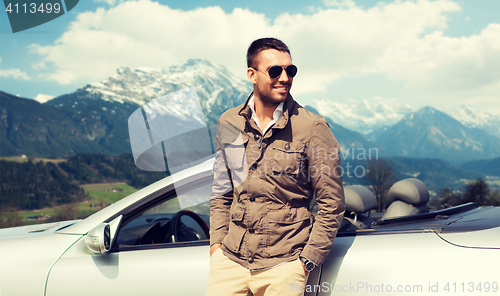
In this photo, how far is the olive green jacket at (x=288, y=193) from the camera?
160cm

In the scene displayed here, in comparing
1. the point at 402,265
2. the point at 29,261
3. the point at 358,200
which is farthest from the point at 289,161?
the point at 29,261

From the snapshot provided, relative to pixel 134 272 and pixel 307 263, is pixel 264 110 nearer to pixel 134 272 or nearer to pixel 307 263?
pixel 307 263

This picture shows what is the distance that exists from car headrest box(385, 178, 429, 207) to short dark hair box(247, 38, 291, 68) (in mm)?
1473

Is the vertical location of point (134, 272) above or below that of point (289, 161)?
below

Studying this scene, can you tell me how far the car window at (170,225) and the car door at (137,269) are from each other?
17 millimetres

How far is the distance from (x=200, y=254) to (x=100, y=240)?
0.53 metres

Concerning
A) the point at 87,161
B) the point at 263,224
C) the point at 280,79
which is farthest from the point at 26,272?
the point at 87,161

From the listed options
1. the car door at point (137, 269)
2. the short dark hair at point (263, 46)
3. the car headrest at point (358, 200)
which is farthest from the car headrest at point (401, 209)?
the short dark hair at point (263, 46)

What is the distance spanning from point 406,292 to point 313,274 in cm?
43

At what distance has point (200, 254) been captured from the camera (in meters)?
1.99

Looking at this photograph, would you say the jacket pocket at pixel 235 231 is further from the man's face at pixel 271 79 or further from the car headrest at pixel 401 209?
the car headrest at pixel 401 209

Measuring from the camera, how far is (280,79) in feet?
5.59

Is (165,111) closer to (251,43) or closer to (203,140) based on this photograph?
(203,140)

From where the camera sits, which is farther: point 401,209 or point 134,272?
point 401,209
